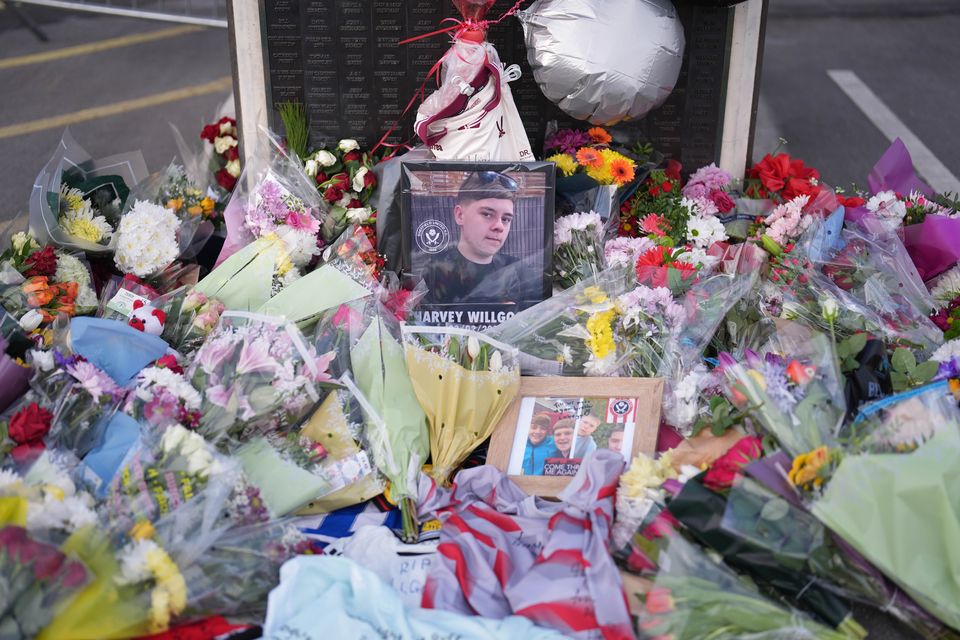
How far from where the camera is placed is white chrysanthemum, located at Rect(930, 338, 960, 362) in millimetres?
2680

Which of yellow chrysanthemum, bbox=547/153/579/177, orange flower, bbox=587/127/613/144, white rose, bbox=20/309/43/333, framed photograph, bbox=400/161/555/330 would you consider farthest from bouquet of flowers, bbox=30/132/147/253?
orange flower, bbox=587/127/613/144

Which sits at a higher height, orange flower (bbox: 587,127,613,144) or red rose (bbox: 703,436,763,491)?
orange flower (bbox: 587,127,613,144)

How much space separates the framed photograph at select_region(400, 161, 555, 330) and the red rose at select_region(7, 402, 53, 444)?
4.00ft

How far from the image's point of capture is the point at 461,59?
325 cm

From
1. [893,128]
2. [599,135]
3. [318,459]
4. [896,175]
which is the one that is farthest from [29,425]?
[893,128]

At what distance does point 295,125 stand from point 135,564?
2201mm

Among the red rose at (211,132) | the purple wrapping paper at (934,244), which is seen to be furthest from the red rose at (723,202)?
the red rose at (211,132)

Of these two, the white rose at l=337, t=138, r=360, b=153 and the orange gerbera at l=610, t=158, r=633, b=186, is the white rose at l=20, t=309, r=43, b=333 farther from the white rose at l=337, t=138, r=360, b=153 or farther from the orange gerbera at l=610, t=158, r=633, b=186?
the orange gerbera at l=610, t=158, r=633, b=186

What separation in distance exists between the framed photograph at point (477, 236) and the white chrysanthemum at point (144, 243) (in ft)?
2.78

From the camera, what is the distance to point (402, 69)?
3.80 metres

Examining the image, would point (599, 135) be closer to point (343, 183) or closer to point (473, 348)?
point (343, 183)

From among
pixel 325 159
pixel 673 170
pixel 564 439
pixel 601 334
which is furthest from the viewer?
pixel 673 170

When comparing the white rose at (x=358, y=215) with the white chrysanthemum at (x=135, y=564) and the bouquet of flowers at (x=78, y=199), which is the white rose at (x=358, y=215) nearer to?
the bouquet of flowers at (x=78, y=199)

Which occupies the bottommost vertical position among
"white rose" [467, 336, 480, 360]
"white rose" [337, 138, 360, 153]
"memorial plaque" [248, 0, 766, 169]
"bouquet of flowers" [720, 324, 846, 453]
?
"white rose" [467, 336, 480, 360]
